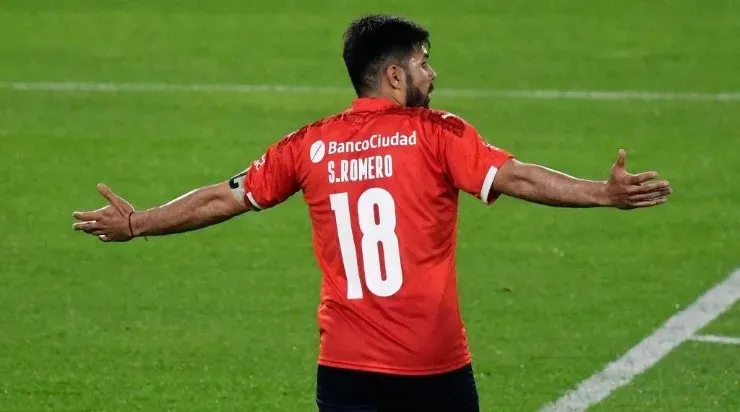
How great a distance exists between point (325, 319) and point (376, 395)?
0.27 metres

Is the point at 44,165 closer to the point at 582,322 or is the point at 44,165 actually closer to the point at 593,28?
the point at 582,322

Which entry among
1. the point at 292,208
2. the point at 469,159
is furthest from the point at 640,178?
the point at 292,208

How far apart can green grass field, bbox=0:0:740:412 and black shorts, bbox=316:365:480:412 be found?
2270mm

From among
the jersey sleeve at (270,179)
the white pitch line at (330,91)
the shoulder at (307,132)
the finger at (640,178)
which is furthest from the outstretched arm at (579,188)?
the white pitch line at (330,91)

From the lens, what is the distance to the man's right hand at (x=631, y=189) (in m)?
4.64

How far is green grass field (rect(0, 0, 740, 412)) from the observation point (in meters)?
7.59

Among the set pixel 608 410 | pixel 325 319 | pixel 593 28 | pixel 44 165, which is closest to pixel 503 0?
pixel 593 28

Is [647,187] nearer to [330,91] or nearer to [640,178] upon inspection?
[640,178]

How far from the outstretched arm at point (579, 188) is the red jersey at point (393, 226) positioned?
2.2 inches

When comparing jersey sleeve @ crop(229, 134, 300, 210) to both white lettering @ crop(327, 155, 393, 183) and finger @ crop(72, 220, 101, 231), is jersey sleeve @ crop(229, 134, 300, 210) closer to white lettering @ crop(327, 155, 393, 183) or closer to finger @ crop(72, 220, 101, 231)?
white lettering @ crop(327, 155, 393, 183)

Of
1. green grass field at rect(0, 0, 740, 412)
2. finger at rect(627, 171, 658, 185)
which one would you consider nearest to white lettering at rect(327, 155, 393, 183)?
finger at rect(627, 171, 658, 185)

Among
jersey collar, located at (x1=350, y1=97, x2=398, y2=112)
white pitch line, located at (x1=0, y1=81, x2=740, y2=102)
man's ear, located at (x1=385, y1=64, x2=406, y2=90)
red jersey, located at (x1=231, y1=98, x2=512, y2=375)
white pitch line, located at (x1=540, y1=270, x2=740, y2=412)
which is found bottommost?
white pitch line, located at (x1=540, y1=270, x2=740, y2=412)

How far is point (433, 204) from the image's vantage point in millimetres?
4809

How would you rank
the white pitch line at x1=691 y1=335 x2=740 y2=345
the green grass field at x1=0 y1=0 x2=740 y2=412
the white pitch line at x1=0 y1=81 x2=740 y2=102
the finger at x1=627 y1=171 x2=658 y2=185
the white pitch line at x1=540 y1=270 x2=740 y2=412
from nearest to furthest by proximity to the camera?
the finger at x1=627 y1=171 x2=658 y2=185 < the white pitch line at x1=540 y1=270 x2=740 y2=412 < the green grass field at x1=0 y1=0 x2=740 y2=412 < the white pitch line at x1=691 y1=335 x2=740 y2=345 < the white pitch line at x1=0 y1=81 x2=740 y2=102
